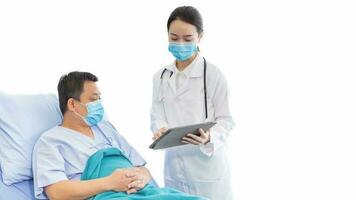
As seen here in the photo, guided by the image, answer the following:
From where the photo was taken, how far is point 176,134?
1789 mm

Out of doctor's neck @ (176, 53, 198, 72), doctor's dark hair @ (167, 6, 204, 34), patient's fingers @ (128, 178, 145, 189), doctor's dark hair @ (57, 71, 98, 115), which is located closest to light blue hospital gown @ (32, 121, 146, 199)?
doctor's dark hair @ (57, 71, 98, 115)

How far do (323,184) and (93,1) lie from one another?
5.56ft

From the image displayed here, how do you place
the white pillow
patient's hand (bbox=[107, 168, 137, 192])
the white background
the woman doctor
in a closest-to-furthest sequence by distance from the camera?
patient's hand (bbox=[107, 168, 137, 192])
the white pillow
the woman doctor
the white background

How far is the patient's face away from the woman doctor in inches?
11.6

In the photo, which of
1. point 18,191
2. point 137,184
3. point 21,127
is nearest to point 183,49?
point 137,184

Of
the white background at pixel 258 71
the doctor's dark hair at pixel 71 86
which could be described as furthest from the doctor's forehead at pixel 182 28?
the white background at pixel 258 71

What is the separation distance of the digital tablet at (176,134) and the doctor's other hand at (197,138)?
0.01m

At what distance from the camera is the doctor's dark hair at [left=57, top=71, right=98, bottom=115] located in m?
1.90

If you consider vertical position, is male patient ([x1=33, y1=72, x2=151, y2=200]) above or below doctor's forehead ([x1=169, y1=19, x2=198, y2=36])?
below

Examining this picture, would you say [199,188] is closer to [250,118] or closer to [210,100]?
[210,100]

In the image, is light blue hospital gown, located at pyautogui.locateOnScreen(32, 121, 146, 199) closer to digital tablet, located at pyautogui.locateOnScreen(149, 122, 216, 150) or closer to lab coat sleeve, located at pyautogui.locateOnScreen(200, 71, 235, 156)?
digital tablet, located at pyautogui.locateOnScreen(149, 122, 216, 150)

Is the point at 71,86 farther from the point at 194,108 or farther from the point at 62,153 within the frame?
the point at 194,108

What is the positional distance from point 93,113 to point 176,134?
0.36 meters

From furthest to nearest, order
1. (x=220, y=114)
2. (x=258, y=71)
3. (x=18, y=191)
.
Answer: (x=258, y=71) → (x=220, y=114) → (x=18, y=191)
